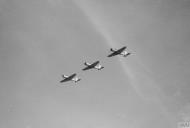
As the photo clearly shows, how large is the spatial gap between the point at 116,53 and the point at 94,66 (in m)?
10.4

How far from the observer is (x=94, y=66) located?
402 ft

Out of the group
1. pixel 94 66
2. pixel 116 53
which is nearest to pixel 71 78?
pixel 94 66

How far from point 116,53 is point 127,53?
5320 mm

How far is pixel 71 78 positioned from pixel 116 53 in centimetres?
2126

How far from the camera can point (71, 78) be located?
411 ft

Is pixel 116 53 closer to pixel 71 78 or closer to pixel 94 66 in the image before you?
pixel 94 66

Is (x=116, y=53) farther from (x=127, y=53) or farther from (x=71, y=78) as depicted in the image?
(x=71, y=78)

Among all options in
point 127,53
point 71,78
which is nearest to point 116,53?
point 127,53

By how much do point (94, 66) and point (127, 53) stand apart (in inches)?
554

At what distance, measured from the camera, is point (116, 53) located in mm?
119500

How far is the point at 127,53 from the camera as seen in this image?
12225cm

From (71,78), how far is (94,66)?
10.9 metres

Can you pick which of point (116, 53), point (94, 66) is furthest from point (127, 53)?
point (94, 66)
